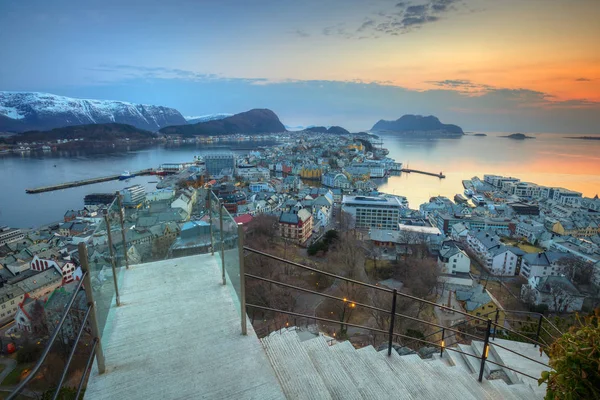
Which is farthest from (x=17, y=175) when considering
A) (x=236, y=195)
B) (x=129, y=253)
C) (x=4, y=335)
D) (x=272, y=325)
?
(x=129, y=253)

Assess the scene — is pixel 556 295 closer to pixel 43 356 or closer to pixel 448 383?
pixel 448 383

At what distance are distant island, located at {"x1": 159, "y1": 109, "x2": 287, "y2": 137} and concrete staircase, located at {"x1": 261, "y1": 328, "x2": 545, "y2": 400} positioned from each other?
12125 centimetres

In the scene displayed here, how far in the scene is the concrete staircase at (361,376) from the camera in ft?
6.88

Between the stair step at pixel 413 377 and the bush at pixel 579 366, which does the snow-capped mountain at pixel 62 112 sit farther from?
the bush at pixel 579 366

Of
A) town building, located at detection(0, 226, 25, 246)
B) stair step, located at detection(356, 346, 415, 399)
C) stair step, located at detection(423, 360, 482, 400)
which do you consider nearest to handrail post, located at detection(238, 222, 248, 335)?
stair step, located at detection(356, 346, 415, 399)

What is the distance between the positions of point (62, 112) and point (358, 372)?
17871cm

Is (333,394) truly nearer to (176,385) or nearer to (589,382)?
(176,385)

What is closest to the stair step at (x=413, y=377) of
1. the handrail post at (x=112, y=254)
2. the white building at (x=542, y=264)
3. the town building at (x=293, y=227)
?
the handrail post at (x=112, y=254)

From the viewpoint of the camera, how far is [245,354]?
2096mm

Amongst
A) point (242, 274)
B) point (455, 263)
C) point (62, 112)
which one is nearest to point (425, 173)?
point (455, 263)

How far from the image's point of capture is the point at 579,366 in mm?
1335

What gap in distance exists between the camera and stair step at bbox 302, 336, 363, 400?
2110 mm

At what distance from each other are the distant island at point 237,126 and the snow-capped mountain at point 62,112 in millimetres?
49505

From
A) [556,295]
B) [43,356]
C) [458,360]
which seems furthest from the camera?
[556,295]
